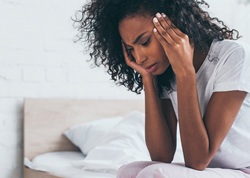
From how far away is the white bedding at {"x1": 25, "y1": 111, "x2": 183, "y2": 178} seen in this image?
5.40 ft

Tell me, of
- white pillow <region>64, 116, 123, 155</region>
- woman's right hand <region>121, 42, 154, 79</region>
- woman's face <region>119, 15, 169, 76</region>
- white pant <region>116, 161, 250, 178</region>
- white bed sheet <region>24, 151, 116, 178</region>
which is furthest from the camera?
white pillow <region>64, 116, 123, 155</region>

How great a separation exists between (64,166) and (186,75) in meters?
0.82

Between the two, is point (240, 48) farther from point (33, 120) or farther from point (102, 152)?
point (33, 120)

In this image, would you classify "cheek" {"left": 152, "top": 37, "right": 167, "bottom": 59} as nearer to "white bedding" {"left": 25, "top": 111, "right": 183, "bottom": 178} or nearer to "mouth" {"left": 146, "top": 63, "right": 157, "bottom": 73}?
"mouth" {"left": 146, "top": 63, "right": 157, "bottom": 73}

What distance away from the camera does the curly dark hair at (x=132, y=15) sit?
114 cm

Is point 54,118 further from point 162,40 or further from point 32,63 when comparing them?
point 162,40

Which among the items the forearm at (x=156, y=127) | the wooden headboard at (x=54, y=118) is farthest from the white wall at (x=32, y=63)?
the forearm at (x=156, y=127)

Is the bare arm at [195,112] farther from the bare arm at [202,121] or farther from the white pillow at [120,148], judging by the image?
the white pillow at [120,148]

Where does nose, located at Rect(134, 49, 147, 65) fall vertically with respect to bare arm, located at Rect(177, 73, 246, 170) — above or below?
above

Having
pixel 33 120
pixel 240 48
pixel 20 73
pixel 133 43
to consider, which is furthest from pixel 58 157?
pixel 240 48

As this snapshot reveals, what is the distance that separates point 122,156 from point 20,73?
63 cm

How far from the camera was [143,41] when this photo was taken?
114cm

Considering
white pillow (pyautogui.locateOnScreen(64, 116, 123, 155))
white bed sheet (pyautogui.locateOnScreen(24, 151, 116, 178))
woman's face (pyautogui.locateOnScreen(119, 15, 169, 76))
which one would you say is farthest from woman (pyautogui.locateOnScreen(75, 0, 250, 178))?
white pillow (pyautogui.locateOnScreen(64, 116, 123, 155))

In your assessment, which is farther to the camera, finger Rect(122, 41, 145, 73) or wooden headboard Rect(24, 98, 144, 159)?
wooden headboard Rect(24, 98, 144, 159)
